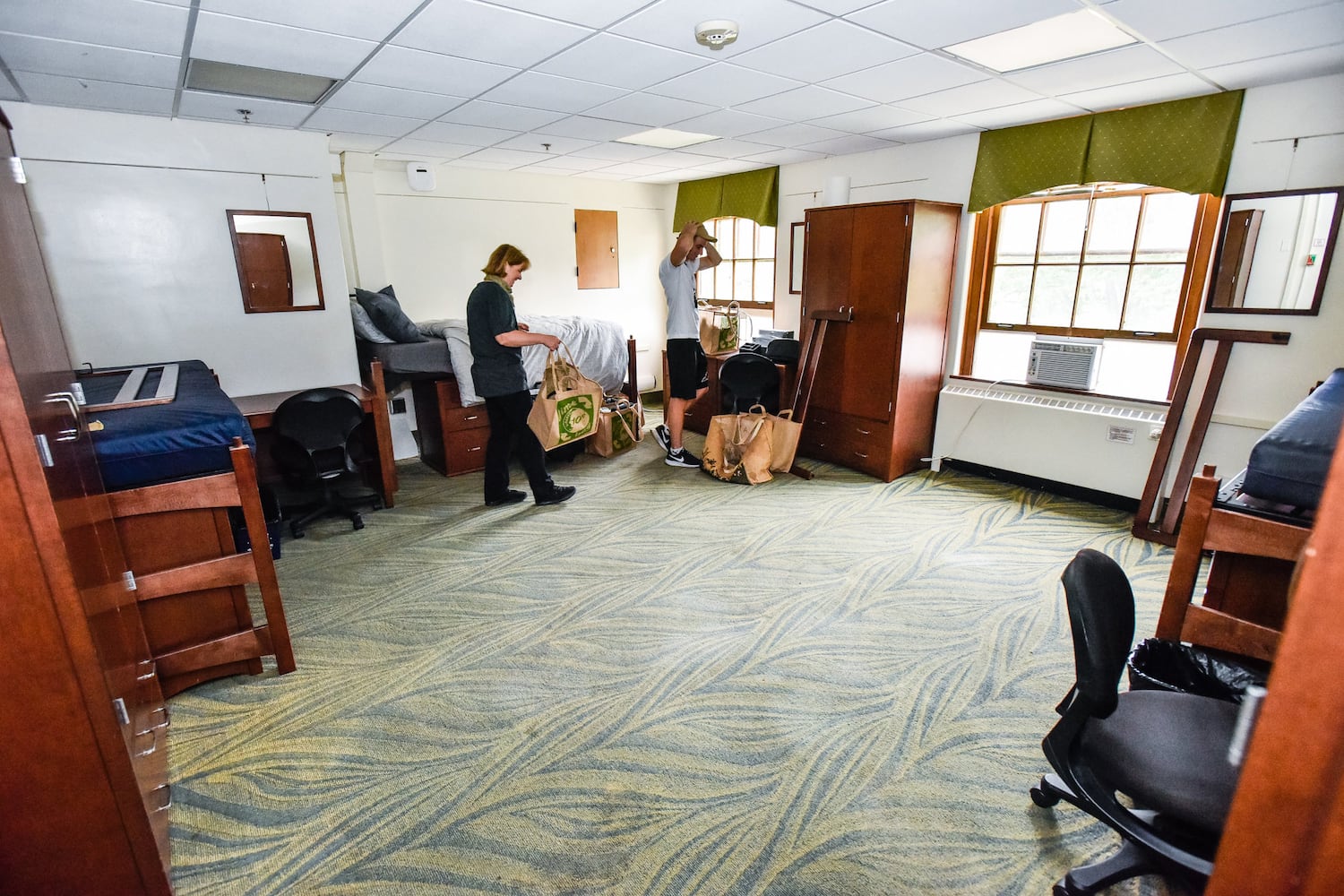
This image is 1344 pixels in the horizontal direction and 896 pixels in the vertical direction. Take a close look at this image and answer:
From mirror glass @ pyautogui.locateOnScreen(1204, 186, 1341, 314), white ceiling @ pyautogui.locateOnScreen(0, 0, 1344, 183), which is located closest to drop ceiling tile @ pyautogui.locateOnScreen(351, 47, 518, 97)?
white ceiling @ pyautogui.locateOnScreen(0, 0, 1344, 183)

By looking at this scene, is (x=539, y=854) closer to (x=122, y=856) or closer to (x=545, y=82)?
(x=122, y=856)

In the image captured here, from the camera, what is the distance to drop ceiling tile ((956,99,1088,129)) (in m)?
3.62

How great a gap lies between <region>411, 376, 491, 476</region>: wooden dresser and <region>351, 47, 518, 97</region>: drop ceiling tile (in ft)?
6.60

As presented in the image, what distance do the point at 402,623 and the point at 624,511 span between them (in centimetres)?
159

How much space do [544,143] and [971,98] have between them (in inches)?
113

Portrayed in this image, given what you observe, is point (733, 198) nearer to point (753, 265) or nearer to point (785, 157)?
point (753, 265)

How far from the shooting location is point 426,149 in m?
4.79

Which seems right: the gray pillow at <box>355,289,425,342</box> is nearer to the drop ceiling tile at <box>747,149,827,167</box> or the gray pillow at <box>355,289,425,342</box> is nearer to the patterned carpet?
the patterned carpet

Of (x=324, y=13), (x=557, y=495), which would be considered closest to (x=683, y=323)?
(x=557, y=495)

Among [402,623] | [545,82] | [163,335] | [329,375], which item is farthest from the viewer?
[329,375]

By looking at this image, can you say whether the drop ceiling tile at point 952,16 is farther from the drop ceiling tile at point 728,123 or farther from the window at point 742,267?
the window at point 742,267

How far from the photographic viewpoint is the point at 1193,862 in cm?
130

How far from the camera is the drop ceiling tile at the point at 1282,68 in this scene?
9.04 ft

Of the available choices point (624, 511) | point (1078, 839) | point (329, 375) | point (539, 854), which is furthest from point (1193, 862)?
point (329, 375)
